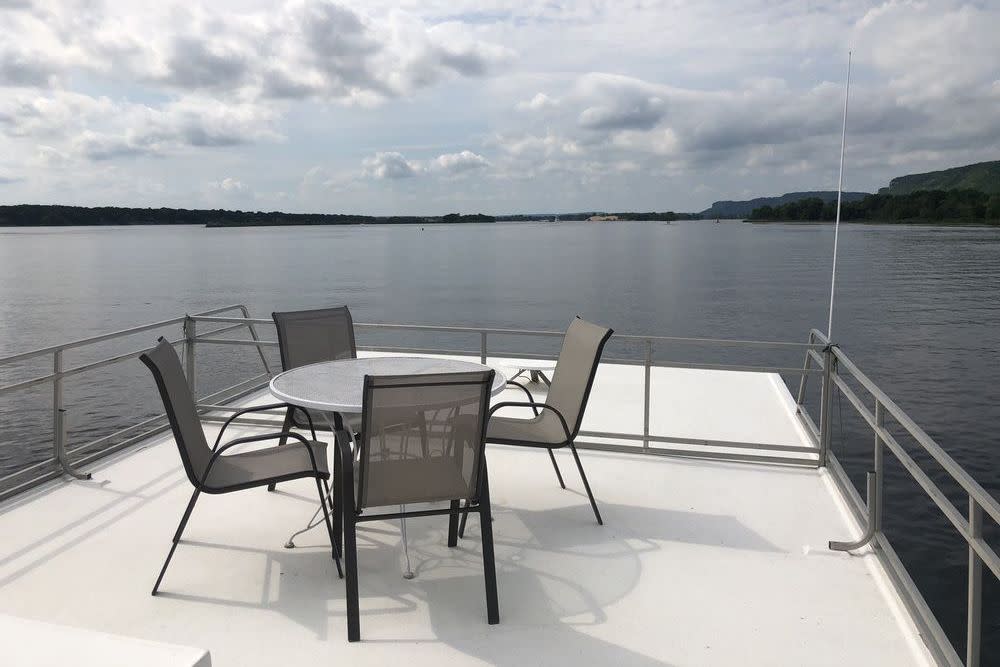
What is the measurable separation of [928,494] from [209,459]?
3046 mm

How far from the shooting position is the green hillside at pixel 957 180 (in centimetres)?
9956

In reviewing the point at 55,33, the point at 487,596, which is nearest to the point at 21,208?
the point at 55,33

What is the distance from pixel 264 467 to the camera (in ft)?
10.7

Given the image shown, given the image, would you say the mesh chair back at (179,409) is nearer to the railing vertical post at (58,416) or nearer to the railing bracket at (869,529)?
the railing vertical post at (58,416)

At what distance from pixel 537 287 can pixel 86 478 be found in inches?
1646

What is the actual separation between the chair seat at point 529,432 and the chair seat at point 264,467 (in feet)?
2.68

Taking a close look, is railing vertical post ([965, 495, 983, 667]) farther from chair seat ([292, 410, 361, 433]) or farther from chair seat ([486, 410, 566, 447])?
chair seat ([292, 410, 361, 433])

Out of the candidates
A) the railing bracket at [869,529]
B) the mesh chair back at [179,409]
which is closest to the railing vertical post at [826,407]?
the railing bracket at [869,529]

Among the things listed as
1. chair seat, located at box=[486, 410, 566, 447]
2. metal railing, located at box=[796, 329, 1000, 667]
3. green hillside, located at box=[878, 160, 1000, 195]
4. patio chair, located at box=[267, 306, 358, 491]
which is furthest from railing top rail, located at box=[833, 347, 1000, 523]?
green hillside, located at box=[878, 160, 1000, 195]

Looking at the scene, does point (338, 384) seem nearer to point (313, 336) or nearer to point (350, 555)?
point (350, 555)

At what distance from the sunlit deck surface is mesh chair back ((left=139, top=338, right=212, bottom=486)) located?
506 mm

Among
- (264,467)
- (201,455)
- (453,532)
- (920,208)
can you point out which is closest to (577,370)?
(453,532)

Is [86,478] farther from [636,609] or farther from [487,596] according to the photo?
[636,609]

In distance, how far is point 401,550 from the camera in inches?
137
